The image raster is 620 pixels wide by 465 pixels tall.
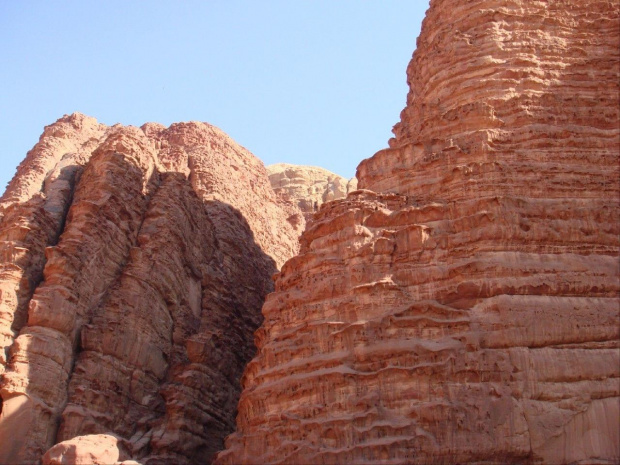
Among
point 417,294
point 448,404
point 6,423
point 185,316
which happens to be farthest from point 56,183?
point 448,404

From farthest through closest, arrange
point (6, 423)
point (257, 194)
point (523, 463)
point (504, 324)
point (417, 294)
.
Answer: point (257, 194)
point (6, 423)
point (417, 294)
point (504, 324)
point (523, 463)

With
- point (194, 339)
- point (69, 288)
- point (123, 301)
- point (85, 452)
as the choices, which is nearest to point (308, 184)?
point (194, 339)

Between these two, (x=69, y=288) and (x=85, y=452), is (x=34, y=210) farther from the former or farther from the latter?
(x=85, y=452)

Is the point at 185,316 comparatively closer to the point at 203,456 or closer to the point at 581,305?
the point at 203,456

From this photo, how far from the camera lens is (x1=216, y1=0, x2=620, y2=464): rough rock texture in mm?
20266

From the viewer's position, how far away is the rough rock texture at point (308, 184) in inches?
2115

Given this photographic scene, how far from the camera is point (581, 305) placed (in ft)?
70.3

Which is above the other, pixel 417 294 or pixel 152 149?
pixel 152 149

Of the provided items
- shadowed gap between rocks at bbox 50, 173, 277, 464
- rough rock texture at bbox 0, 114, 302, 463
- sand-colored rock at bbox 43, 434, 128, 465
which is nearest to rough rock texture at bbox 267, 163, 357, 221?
rough rock texture at bbox 0, 114, 302, 463

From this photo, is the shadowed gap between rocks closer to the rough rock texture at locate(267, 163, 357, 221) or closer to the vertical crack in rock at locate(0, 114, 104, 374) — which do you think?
the vertical crack in rock at locate(0, 114, 104, 374)

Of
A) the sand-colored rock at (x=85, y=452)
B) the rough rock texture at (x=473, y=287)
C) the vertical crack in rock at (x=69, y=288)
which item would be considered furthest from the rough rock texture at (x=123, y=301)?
the rough rock texture at (x=473, y=287)

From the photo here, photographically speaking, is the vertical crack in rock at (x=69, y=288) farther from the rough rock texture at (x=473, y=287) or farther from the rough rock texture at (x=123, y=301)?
the rough rock texture at (x=473, y=287)

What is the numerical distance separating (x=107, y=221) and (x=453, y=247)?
42.3 ft

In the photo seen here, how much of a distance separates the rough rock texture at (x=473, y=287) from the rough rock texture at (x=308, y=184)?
1016 inches
